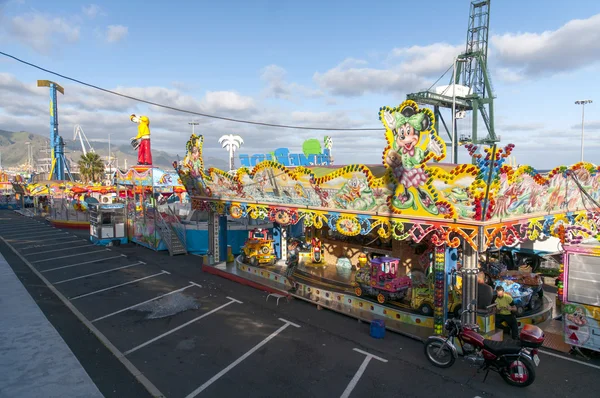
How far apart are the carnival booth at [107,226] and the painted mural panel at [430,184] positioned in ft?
53.3

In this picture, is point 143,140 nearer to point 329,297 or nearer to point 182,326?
point 182,326

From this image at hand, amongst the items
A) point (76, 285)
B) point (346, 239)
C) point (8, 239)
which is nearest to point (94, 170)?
point (8, 239)

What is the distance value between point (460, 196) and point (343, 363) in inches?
174

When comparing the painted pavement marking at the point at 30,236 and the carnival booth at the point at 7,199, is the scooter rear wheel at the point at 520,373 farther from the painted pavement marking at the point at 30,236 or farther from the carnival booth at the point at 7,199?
the carnival booth at the point at 7,199

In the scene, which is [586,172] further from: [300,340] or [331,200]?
[300,340]

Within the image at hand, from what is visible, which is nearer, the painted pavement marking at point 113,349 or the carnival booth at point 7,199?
the painted pavement marking at point 113,349

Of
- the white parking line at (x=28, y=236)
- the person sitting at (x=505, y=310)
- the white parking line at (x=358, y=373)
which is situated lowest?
the white parking line at (x=28, y=236)

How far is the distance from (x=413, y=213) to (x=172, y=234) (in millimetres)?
16098

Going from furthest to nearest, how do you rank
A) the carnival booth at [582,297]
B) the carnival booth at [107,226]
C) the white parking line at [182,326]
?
the carnival booth at [107,226] → the white parking line at [182,326] → the carnival booth at [582,297]

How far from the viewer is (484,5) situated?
142 ft

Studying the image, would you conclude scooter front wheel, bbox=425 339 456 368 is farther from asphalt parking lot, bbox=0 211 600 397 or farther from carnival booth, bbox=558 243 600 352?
carnival booth, bbox=558 243 600 352

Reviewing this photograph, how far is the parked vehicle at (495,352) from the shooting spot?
7.50 m

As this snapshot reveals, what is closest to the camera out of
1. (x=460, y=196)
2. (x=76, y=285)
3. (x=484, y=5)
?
(x=460, y=196)

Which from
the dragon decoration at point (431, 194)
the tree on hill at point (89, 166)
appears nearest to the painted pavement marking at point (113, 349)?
the dragon decoration at point (431, 194)
